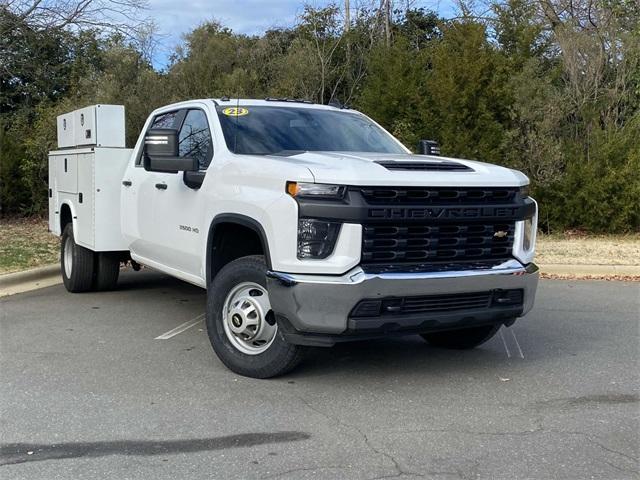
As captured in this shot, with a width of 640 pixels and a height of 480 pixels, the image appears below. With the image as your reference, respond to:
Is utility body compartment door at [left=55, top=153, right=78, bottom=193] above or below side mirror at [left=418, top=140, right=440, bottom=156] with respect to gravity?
below

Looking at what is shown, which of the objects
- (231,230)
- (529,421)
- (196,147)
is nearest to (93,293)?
(196,147)

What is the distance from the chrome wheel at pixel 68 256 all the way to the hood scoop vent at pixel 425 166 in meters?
5.03

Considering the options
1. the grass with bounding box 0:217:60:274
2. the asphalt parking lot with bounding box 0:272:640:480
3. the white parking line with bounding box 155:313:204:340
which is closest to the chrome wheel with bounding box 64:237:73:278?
the grass with bounding box 0:217:60:274

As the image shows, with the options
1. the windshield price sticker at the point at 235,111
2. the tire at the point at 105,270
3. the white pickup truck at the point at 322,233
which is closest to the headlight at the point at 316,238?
the white pickup truck at the point at 322,233

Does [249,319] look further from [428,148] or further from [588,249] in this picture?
[588,249]

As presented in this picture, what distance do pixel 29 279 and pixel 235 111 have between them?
15.6ft

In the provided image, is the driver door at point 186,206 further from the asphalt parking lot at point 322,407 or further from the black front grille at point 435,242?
the black front grille at point 435,242

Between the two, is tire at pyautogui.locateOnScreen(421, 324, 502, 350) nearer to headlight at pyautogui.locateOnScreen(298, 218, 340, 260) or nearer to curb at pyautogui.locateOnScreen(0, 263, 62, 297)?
headlight at pyautogui.locateOnScreen(298, 218, 340, 260)

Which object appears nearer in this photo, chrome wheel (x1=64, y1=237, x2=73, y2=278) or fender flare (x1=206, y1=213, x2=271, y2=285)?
fender flare (x1=206, y1=213, x2=271, y2=285)

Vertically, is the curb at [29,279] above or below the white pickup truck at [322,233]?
below

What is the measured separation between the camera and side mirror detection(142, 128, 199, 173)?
546 cm

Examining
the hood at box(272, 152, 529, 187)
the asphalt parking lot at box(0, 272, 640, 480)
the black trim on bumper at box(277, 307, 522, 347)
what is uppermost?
the hood at box(272, 152, 529, 187)

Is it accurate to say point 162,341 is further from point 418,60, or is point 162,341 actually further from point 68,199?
point 418,60

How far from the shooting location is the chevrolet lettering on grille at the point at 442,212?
14.4 feet
